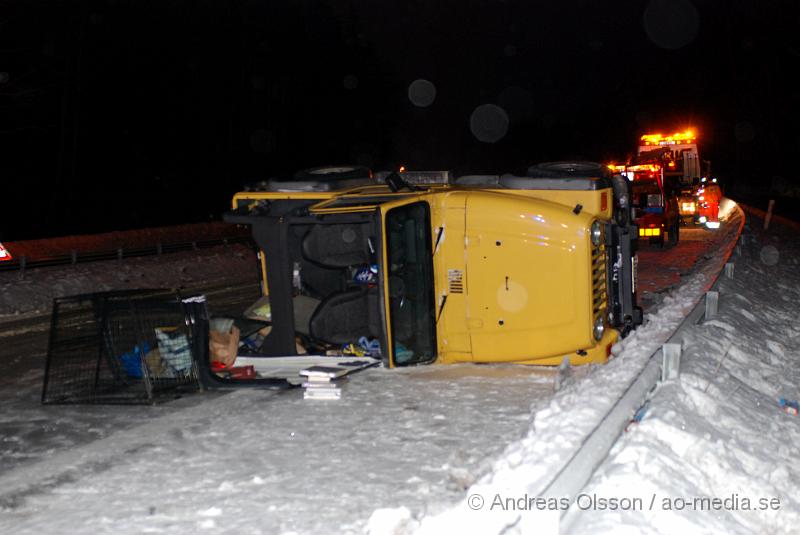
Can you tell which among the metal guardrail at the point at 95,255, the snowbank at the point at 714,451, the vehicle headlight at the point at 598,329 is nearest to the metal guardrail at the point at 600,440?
the snowbank at the point at 714,451

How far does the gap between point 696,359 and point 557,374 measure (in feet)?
4.49

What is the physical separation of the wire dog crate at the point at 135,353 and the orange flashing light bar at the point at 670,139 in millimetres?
34151

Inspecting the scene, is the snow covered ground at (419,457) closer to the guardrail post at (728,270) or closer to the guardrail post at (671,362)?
the guardrail post at (671,362)

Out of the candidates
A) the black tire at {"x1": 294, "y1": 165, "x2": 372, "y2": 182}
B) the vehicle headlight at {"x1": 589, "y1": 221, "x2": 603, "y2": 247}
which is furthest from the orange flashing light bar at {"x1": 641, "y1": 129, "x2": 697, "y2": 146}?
the vehicle headlight at {"x1": 589, "y1": 221, "x2": 603, "y2": 247}

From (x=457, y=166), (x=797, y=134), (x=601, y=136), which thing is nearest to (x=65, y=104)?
(x=457, y=166)

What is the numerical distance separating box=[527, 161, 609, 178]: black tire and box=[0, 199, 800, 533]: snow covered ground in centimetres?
227

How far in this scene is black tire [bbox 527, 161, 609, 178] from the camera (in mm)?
10554

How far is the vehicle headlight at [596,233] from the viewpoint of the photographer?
9.34 metres

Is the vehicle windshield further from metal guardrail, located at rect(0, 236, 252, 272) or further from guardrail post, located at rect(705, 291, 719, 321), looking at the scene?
metal guardrail, located at rect(0, 236, 252, 272)

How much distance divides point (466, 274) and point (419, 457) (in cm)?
323

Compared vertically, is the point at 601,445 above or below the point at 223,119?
below

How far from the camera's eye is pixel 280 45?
189 feet

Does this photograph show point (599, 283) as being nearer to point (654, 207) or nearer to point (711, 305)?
point (711, 305)

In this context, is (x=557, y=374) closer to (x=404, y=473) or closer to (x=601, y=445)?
(x=404, y=473)
